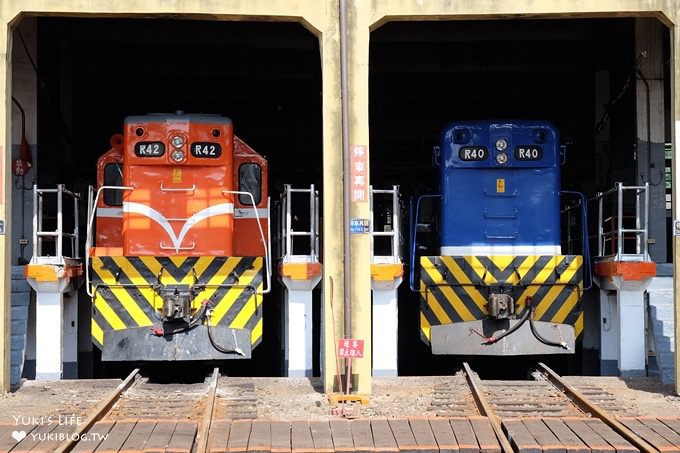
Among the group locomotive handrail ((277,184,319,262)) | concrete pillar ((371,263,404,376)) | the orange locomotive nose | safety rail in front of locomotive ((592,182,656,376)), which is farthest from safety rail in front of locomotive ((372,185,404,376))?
safety rail in front of locomotive ((592,182,656,376))

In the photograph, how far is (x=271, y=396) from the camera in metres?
8.52

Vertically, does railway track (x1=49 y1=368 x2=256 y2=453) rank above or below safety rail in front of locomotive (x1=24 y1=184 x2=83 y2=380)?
below

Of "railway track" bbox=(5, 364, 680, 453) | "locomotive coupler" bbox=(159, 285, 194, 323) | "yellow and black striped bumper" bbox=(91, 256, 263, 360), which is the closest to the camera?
"railway track" bbox=(5, 364, 680, 453)

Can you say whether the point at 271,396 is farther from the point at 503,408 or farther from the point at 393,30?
the point at 393,30

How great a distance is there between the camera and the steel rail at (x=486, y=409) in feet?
21.3

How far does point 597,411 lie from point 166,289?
15.1 ft

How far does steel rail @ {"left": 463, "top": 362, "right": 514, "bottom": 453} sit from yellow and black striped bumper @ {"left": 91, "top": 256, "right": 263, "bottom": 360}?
238 cm

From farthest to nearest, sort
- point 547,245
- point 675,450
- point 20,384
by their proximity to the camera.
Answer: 1. point 547,245
2. point 20,384
3. point 675,450

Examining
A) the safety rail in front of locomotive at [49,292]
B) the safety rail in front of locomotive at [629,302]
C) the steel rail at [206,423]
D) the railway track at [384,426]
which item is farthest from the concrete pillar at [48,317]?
the safety rail in front of locomotive at [629,302]

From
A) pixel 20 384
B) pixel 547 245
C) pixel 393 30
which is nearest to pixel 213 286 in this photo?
pixel 20 384

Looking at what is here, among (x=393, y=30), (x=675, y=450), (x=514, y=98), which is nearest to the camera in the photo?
(x=675, y=450)

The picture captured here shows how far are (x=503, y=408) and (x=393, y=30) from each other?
287 inches

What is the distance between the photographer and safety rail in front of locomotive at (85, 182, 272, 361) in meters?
9.17

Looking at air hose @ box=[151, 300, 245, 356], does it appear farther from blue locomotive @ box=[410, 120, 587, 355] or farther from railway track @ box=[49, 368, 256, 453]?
blue locomotive @ box=[410, 120, 587, 355]
